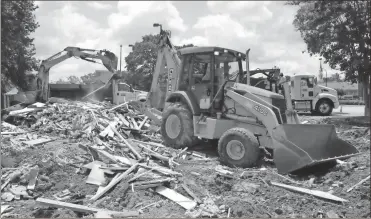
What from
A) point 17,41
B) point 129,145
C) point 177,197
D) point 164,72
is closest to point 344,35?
point 164,72

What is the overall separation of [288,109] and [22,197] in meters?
6.07

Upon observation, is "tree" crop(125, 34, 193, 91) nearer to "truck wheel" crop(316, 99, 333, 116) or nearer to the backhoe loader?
"truck wheel" crop(316, 99, 333, 116)

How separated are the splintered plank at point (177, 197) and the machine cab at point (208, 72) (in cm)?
345

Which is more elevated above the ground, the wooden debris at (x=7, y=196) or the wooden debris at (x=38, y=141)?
the wooden debris at (x=38, y=141)

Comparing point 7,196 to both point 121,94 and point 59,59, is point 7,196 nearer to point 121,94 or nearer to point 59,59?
point 59,59

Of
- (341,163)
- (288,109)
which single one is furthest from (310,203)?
(288,109)

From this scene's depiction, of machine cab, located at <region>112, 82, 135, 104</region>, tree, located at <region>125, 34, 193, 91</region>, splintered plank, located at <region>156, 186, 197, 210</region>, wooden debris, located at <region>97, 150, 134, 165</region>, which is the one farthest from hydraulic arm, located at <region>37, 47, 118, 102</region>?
tree, located at <region>125, 34, 193, 91</region>

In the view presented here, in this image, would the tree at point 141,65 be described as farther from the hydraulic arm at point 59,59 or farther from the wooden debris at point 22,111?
the wooden debris at point 22,111

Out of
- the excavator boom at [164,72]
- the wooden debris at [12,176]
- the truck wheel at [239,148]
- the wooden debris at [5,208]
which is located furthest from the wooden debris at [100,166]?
the excavator boom at [164,72]

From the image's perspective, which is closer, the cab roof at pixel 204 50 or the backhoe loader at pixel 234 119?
the backhoe loader at pixel 234 119

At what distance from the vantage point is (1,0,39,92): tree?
18.3 meters

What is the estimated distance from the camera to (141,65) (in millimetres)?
46000

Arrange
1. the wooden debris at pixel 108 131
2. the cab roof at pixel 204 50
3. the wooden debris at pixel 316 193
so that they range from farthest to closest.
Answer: the wooden debris at pixel 108 131
the cab roof at pixel 204 50
the wooden debris at pixel 316 193

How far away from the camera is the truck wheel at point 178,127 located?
9758 mm
